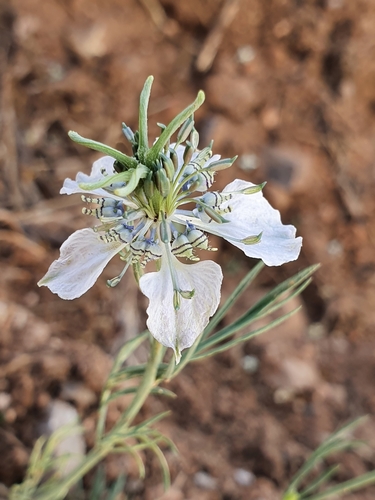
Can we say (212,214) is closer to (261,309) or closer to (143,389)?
(261,309)

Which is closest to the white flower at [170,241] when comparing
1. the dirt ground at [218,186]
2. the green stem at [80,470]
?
the green stem at [80,470]

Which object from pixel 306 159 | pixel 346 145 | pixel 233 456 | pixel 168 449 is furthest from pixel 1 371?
pixel 346 145

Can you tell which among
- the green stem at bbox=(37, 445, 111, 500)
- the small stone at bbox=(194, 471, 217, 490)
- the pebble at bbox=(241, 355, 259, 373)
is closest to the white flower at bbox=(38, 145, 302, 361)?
the green stem at bbox=(37, 445, 111, 500)

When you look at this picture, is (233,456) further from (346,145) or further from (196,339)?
(346,145)

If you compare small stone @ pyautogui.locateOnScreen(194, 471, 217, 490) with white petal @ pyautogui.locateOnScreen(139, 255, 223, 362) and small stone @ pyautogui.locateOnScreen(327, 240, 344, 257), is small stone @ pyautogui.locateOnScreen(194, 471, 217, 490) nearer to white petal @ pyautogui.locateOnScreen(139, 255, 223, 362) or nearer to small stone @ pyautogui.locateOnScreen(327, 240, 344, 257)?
white petal @ pyautogui.locateOnScreen(139, 255, 223, 362)

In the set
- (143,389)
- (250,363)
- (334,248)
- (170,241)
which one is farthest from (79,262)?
(334,248)

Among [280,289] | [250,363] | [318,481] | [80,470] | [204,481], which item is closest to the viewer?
[280,289]
